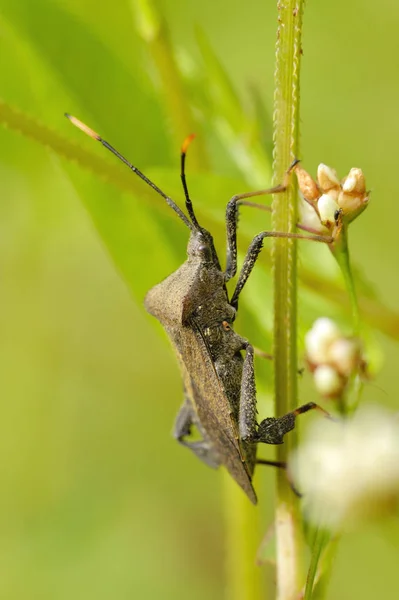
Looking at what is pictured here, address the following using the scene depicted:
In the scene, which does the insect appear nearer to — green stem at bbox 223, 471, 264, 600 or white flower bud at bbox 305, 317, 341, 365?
green stem at bbox 223, 471, 264, 600

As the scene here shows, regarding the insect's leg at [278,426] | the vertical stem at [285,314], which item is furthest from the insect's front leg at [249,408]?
the vertical stem at [285,314]

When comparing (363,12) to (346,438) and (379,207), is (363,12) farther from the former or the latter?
(346,438)


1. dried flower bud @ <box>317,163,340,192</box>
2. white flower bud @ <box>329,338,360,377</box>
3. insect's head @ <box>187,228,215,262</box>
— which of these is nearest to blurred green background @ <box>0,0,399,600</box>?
insect's head @ <box>187,228,215,262</box>

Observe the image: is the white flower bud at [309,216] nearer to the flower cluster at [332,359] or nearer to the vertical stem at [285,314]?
the vertical stem at [285,314]

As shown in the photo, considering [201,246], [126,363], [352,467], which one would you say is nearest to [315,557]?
[352,467]

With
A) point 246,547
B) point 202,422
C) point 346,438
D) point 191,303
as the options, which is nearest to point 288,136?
point 346,438
